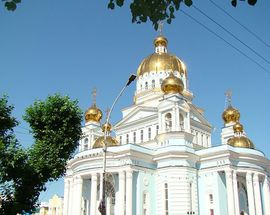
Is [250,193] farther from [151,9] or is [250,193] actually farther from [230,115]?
[151,9]

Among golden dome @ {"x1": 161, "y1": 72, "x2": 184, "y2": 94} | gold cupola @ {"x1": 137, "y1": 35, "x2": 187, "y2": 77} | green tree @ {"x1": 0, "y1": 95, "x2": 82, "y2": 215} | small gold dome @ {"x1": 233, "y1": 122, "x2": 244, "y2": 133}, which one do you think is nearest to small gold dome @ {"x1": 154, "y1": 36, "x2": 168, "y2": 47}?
gold cupola @ {"x1": 137, "y1": 35, "x2": 187, "y2": 77}

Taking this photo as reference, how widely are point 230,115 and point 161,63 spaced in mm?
10141

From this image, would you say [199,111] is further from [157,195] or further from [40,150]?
[40,150]

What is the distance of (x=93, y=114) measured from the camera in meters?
46.1

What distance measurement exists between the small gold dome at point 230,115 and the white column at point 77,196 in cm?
1937

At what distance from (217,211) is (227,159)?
4581 millimetres

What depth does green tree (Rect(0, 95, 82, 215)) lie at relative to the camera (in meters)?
18.5

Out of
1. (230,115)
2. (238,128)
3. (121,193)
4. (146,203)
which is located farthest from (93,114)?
(238,128)

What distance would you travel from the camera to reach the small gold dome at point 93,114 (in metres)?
45.9

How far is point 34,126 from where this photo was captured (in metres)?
20.1

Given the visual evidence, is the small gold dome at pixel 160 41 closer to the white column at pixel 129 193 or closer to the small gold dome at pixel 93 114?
the small gold dome at pixel 93 114

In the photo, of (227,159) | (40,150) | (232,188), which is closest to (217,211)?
(232,188)

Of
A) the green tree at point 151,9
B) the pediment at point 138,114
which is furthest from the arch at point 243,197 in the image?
the green tree at point 151,9

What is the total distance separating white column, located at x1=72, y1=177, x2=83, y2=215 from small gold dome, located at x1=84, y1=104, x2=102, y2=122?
1110 centimetres
